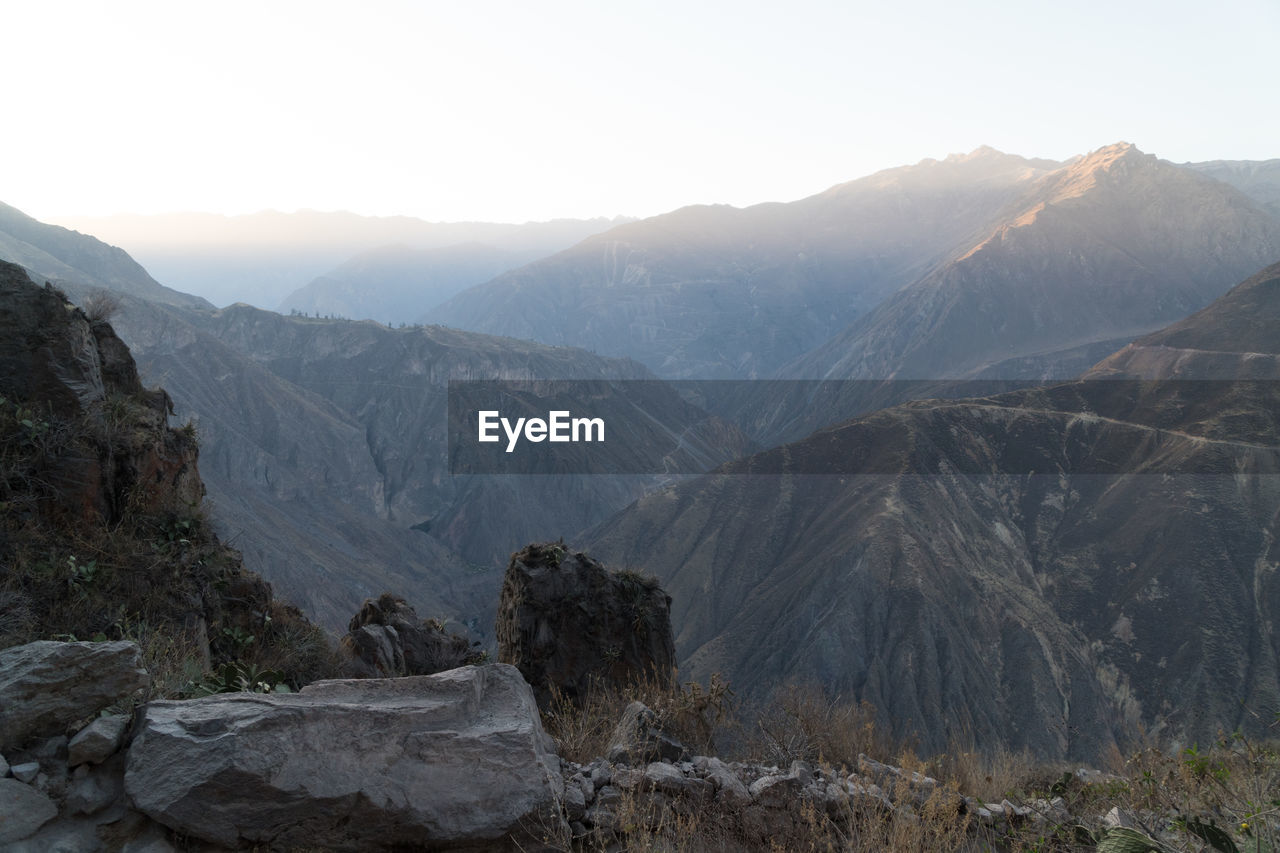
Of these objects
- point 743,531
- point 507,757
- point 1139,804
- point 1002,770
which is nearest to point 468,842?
point 507,757

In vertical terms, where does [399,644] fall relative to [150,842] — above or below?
below

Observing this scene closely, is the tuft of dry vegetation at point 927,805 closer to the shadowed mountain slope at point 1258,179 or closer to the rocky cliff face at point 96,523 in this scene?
the rocky cliff face at point 96,523

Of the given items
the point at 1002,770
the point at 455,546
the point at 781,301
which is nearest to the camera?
the point at 1002,770

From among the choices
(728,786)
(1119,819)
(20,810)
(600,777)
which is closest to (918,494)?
(1119,819)

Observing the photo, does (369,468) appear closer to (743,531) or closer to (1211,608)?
(743,531)

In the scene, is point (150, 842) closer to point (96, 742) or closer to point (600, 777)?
point (96, 742)

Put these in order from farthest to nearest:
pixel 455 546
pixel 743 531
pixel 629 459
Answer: pixel 629 459
pixel 455 546
pixel 743 531

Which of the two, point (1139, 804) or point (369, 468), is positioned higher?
point (1139, 804)

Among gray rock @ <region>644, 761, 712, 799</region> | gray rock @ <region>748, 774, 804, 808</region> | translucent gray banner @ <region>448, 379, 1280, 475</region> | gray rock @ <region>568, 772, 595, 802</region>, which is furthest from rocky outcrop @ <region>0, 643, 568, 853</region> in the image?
translucent gray banner @ <region>448, 379, 1280, 475</region>
